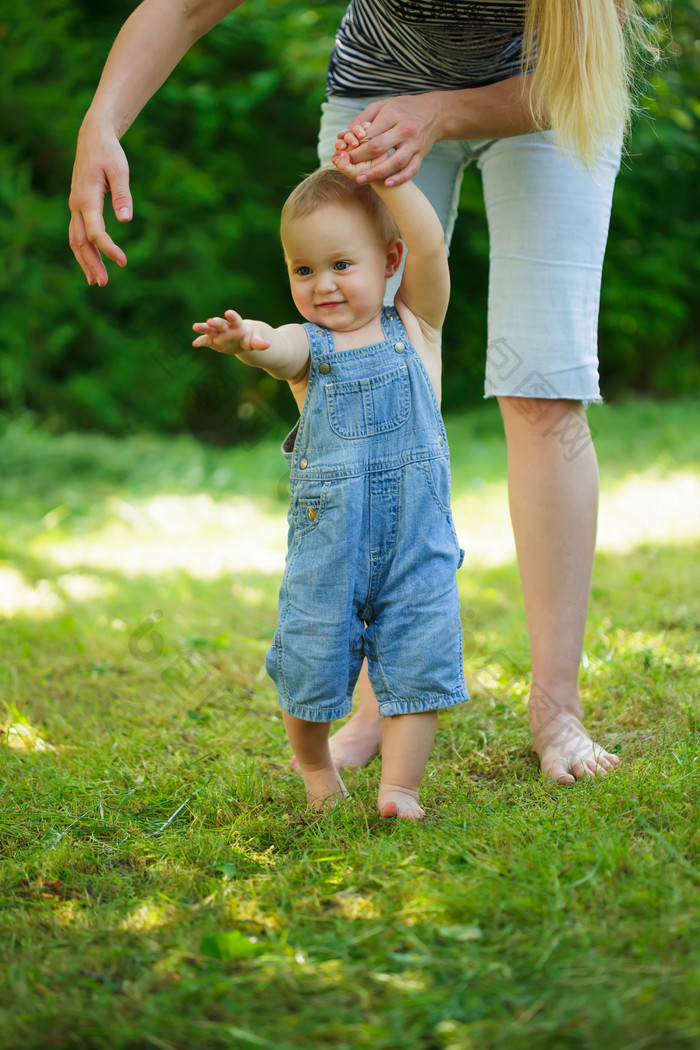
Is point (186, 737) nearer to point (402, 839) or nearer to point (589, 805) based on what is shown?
point (402, 839)

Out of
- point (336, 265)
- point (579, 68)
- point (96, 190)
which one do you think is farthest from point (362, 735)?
point (579, 68)

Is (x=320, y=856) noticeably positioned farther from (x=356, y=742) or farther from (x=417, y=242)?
(x=417, y=242)

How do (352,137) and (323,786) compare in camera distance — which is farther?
(323,786)

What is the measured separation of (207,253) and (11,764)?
615cm

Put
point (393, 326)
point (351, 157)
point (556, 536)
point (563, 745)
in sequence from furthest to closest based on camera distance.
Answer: point (556, 536) → point (563, 745) → point (393, 326) → point (351, 157)

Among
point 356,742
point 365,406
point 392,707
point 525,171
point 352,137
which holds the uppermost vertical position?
Answer: point 352,137

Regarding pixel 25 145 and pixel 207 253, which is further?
pixel 207 253

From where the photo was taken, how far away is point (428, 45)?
1.93 metres

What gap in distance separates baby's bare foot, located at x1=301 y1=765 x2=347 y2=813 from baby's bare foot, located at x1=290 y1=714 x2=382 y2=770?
25cm

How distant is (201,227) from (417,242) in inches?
249

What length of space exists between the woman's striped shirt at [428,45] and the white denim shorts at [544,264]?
0.16 meters

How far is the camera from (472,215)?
8.41 metres

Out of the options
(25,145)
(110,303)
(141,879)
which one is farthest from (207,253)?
(141,879)

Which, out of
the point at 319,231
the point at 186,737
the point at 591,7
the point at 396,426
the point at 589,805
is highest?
the point at 591,7
